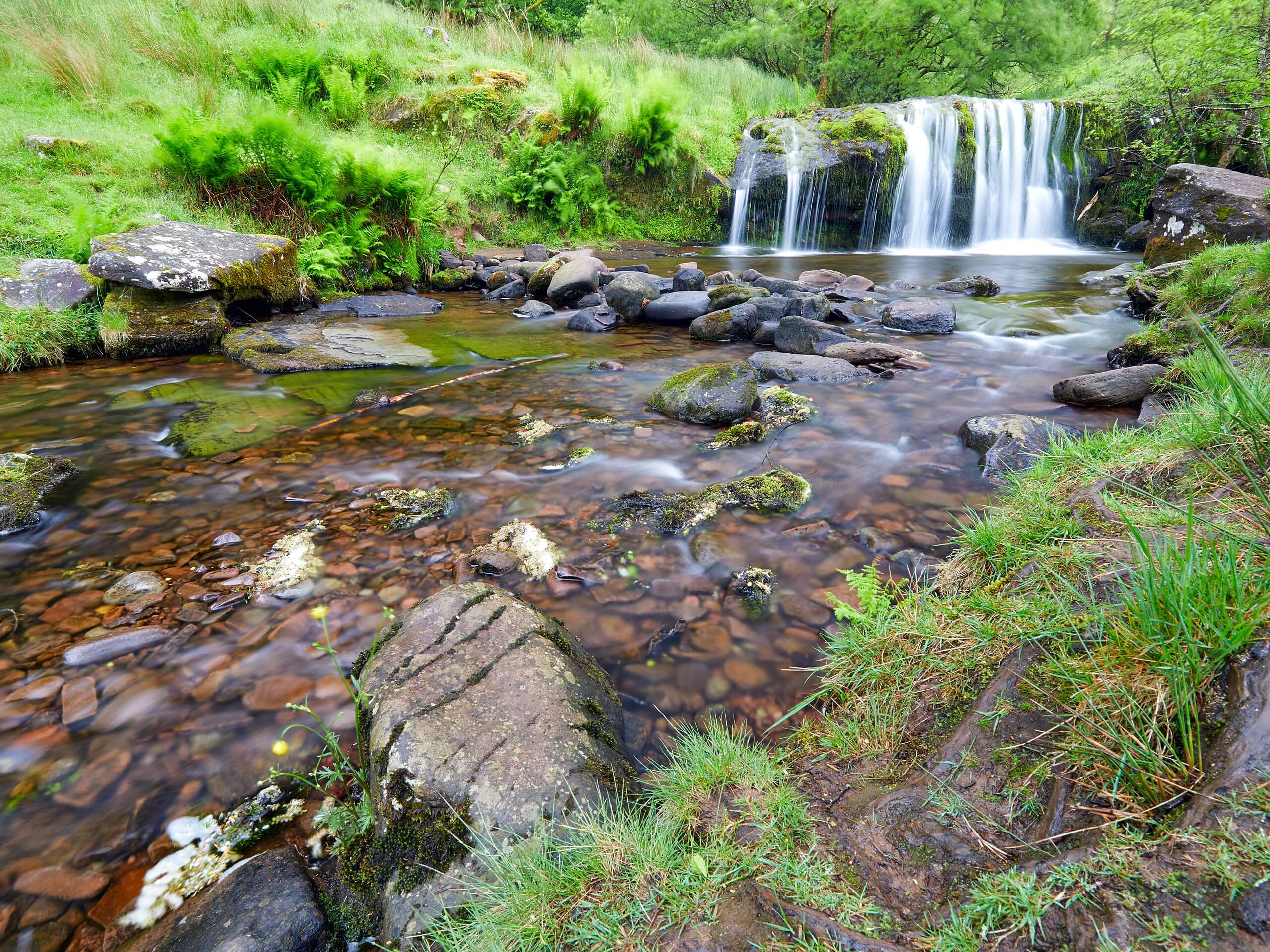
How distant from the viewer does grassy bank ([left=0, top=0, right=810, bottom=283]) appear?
27.3 ft

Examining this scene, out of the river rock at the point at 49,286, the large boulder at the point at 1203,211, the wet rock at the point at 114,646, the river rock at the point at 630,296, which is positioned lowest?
the wet rock at the point at 114,646

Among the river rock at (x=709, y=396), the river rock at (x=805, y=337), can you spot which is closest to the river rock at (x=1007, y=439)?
the river rock at (x=709, y=396)

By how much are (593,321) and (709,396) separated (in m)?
3.65

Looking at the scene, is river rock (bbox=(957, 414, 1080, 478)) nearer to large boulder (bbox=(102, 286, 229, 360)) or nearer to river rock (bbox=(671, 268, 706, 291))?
river rock (bbox=(671, 268, 706, 291))

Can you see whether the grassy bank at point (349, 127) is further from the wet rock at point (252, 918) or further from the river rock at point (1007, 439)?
the river rock at point (1007, 439)

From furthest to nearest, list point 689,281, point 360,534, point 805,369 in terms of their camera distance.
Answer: point 689,281 < point 805,369 < point 360,534

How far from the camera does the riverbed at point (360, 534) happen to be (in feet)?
6.88

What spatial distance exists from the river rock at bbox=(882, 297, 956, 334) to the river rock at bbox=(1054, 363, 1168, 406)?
2.88m

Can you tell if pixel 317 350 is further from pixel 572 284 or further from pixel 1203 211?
pixel 1203 211

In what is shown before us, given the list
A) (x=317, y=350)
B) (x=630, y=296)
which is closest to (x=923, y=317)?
(x=630, y=296)

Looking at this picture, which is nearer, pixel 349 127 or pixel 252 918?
pixel 252 918

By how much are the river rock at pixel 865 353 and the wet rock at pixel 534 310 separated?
4343 mm

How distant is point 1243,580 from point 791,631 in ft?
5.06

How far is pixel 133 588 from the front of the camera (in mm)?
2822
